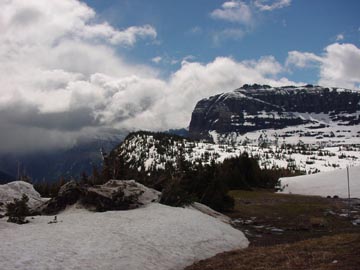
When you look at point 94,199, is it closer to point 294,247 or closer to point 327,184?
point 294,247

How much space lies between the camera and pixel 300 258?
58.2 feet

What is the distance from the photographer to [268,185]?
11294 cm

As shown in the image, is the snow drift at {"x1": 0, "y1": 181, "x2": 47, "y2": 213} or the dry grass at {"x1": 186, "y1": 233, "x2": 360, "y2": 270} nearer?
the dry grass at {"x1": 186, "y1": 233, "x2": 360, "y2": 270}

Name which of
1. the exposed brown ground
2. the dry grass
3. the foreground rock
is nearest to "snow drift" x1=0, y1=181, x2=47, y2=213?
the foreground rock

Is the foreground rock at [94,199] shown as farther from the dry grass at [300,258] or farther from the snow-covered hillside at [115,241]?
the dry grass at [300,258]

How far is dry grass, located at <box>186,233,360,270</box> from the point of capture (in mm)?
16156

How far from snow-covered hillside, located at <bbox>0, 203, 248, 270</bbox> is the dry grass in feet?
5.88

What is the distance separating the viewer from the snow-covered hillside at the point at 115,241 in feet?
53.6

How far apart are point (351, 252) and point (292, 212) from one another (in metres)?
30.3

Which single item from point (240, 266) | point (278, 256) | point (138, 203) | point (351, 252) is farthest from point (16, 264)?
point (138, 203)

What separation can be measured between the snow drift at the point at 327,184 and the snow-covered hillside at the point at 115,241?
6275cm

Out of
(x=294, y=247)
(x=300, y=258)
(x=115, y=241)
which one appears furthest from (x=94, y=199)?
(x=300, y=258)

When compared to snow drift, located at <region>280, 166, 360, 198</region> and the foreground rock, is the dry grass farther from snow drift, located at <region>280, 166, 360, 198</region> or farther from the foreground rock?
snow drift, located at <region>280, 166, 360, 198</region>

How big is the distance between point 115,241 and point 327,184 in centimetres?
9011
